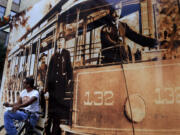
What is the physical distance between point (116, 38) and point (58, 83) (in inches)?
53.6

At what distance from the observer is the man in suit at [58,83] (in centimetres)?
329

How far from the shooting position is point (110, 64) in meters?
2.77

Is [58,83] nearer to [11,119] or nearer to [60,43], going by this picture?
[60,43]

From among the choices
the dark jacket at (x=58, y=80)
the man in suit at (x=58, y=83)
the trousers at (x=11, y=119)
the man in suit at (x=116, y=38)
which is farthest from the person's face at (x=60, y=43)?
the trousers at (x=11, y=119)

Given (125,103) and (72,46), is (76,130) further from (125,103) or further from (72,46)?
(72,46)

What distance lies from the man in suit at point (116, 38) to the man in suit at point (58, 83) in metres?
0.79

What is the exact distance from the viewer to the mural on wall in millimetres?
2318

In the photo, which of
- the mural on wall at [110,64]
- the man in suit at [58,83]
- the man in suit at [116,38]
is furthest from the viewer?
the man in suit at [58,83]

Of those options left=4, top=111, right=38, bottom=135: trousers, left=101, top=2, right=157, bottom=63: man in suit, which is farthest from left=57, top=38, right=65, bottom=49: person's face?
left=4, top=111, right=38, bottom=135: trousers

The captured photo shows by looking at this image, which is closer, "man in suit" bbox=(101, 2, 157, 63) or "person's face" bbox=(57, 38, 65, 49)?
"man in suit" bbox=(101, 2, 157, 63)

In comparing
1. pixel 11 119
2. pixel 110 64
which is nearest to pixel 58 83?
pixel 11 119

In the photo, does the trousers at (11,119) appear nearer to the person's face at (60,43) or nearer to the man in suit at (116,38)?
the person's face at (60,43)

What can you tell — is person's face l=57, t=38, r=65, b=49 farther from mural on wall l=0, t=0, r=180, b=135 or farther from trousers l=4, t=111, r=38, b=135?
trousers l=4, t=111, r=38, b=135

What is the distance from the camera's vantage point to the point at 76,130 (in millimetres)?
2926
